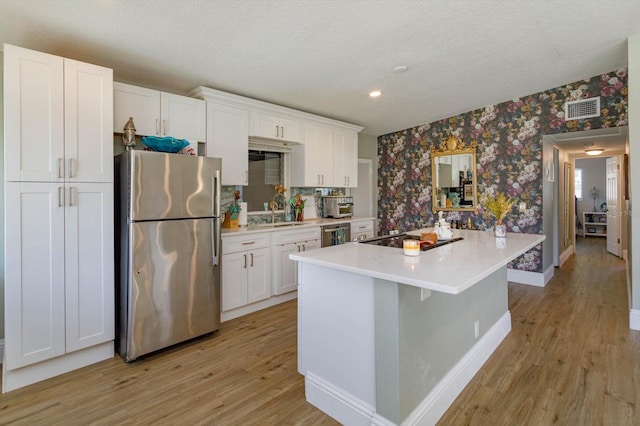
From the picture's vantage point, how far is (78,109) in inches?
96.4

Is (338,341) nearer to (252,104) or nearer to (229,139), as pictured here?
(229,139)

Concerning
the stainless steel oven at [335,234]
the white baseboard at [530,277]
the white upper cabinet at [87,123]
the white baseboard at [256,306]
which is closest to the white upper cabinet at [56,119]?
the white upper cabinet at [87,123]

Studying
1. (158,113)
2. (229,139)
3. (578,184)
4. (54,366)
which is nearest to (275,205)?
(229,139)

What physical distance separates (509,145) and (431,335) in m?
3.99

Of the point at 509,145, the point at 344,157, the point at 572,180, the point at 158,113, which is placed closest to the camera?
the point at 158,113

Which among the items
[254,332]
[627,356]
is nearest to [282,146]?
[254,332]

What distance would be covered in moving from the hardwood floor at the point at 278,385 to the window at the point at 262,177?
163 centimetres

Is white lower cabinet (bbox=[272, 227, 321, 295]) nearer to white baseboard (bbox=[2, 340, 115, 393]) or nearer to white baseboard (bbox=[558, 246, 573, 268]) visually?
white baseboard (bbox=[2, 340, 115, 393])

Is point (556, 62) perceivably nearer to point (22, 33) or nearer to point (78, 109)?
point (78, 109)

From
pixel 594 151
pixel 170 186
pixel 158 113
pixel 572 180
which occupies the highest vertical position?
pixel 594 151

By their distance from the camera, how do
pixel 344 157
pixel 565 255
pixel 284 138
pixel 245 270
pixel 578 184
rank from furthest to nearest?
pixel 578 184
pixel 565 255
pixel 344 157
pixel 284 138
pixel 245 270

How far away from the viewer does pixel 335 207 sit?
16.8 ft

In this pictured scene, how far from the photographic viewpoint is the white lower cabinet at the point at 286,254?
3.82m

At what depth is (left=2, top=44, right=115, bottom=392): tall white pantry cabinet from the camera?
222 cm
